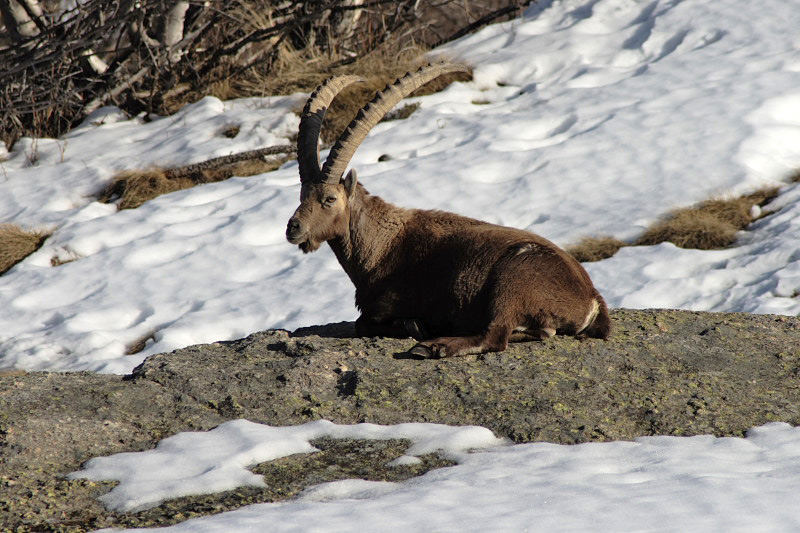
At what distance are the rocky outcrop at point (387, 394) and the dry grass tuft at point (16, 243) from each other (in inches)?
233

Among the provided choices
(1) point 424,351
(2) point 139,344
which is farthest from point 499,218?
(1) point 424,351

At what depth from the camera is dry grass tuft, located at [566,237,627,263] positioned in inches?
397

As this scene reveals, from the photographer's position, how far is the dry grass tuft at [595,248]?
10.1 meters

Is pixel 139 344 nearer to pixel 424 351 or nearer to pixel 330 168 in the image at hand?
pixel 330 168

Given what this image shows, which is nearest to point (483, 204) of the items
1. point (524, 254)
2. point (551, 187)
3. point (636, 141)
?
point (551, 187)

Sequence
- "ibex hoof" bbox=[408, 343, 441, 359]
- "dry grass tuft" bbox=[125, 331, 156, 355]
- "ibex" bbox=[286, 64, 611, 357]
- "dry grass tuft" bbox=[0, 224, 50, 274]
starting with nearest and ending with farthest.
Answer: "ibex hoof" bbox=[408, 343, 441, 359]
"ibex" bbox=[286, 64, 611, 357]
"dry grass tuft" bbox=[125, 331, 156, 355]
"dry grass tuft" bbox=[0, 224, 50, 274]

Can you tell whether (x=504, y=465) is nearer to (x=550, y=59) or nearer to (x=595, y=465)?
(x=595, y=465)

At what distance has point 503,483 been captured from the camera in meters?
4.21

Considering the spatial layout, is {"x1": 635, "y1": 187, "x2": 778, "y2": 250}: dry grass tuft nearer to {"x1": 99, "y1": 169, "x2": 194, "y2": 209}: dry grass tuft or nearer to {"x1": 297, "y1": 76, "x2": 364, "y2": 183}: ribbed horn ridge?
{"x1": 297, "y1": 76, "x2": 364, "y2": 183}: ribbed horn ridge

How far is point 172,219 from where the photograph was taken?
1155 centimetres

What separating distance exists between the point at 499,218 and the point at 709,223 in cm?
230

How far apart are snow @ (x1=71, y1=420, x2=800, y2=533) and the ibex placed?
1212mm

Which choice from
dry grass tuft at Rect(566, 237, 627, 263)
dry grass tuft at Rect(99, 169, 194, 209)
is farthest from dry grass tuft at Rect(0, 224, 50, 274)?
dry grass tuft at Rect(566, 237, 627, 263)

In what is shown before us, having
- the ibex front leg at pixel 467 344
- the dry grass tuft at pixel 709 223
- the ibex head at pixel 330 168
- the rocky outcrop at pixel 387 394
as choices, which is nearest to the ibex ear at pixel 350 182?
the ibex head at pixel 330 168
